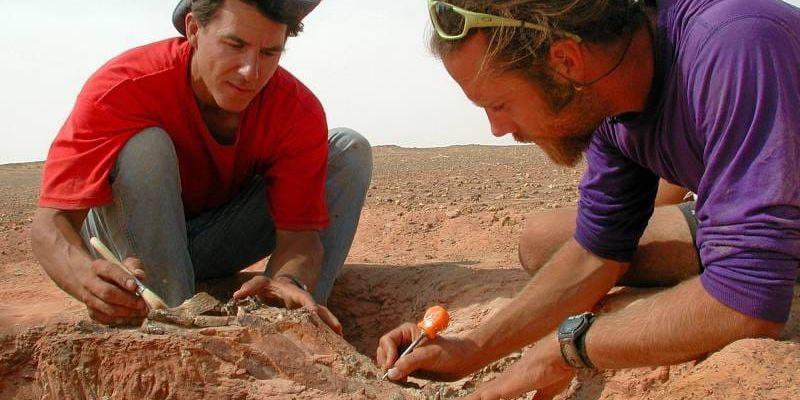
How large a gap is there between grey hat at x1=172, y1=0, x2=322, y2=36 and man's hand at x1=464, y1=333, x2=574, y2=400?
1611 millimetres

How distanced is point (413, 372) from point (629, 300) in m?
0.89

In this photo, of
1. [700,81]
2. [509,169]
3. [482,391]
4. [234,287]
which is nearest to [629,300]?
[482,391]

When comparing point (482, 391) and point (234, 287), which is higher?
point (482, 391)

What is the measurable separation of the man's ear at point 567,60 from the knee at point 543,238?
113 cm

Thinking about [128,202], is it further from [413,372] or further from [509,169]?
[509,169]

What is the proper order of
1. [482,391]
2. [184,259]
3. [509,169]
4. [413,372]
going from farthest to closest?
[509,169] → [184,259] → [413,372] → [482,391]

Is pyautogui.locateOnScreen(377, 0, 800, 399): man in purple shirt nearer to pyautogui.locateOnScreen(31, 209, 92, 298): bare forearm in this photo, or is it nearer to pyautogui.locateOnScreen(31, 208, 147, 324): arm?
pyautogui.locateOnScreen(31, 208, 147, 324): arm

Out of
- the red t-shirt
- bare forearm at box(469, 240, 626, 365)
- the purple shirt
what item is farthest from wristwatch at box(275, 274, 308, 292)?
the purple shirt

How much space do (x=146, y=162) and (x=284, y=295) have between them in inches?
28.7

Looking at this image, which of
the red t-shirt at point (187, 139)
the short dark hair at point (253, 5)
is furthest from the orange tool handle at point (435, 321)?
the short dark hair at point (253, 5)

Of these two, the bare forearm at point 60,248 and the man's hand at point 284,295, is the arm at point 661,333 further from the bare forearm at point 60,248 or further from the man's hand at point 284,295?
the bare forearm at point 60,248

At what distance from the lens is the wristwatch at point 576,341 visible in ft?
7.53

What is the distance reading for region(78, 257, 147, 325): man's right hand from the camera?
2547mm

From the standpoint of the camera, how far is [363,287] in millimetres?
4043
